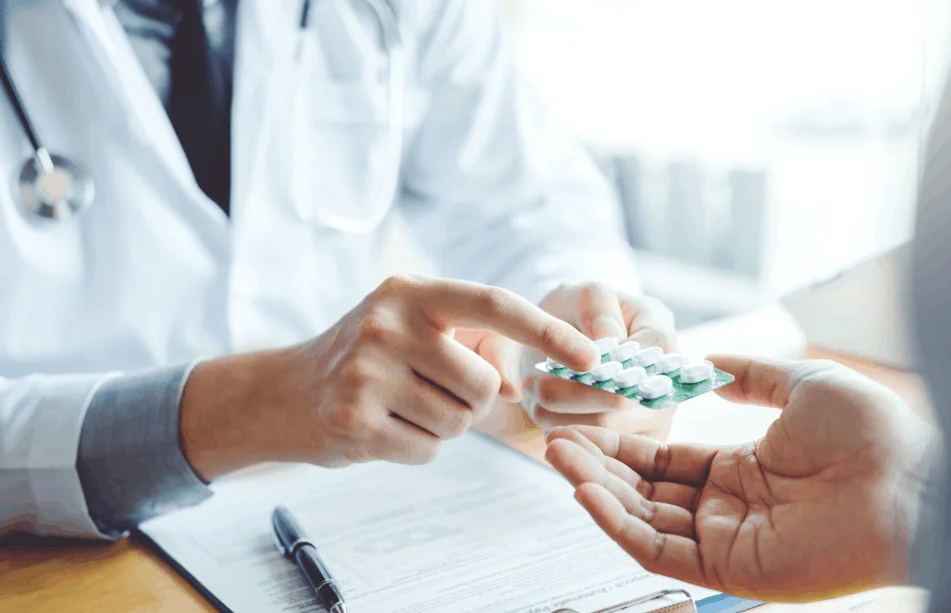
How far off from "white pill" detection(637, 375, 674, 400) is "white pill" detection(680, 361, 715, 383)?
0.01m

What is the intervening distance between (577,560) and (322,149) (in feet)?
1.99

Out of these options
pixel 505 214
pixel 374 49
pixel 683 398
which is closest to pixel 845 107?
pixel 505 214

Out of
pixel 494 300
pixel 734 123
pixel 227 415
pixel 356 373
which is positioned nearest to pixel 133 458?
pixel 227 415

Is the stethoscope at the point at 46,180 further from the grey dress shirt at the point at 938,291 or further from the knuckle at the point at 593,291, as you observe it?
the grey dress shirt at the point at 938,291

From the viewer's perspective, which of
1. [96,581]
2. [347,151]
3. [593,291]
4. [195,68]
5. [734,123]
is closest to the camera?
[96,581]

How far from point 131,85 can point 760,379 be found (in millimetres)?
651

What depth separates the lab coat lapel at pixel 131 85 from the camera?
86 cm

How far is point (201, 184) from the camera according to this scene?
0.97 meters

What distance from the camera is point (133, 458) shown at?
0.72 meters

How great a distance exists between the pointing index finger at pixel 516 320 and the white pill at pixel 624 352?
2.4 inches

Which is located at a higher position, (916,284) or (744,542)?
(916,284)

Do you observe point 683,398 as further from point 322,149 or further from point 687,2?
point 687,2

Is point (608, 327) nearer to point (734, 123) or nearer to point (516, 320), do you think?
point (516, 320)

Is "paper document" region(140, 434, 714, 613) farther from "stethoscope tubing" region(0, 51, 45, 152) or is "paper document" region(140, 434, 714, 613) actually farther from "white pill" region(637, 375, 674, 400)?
"stethoscope tubing" region(0, 51, 45, 152)
